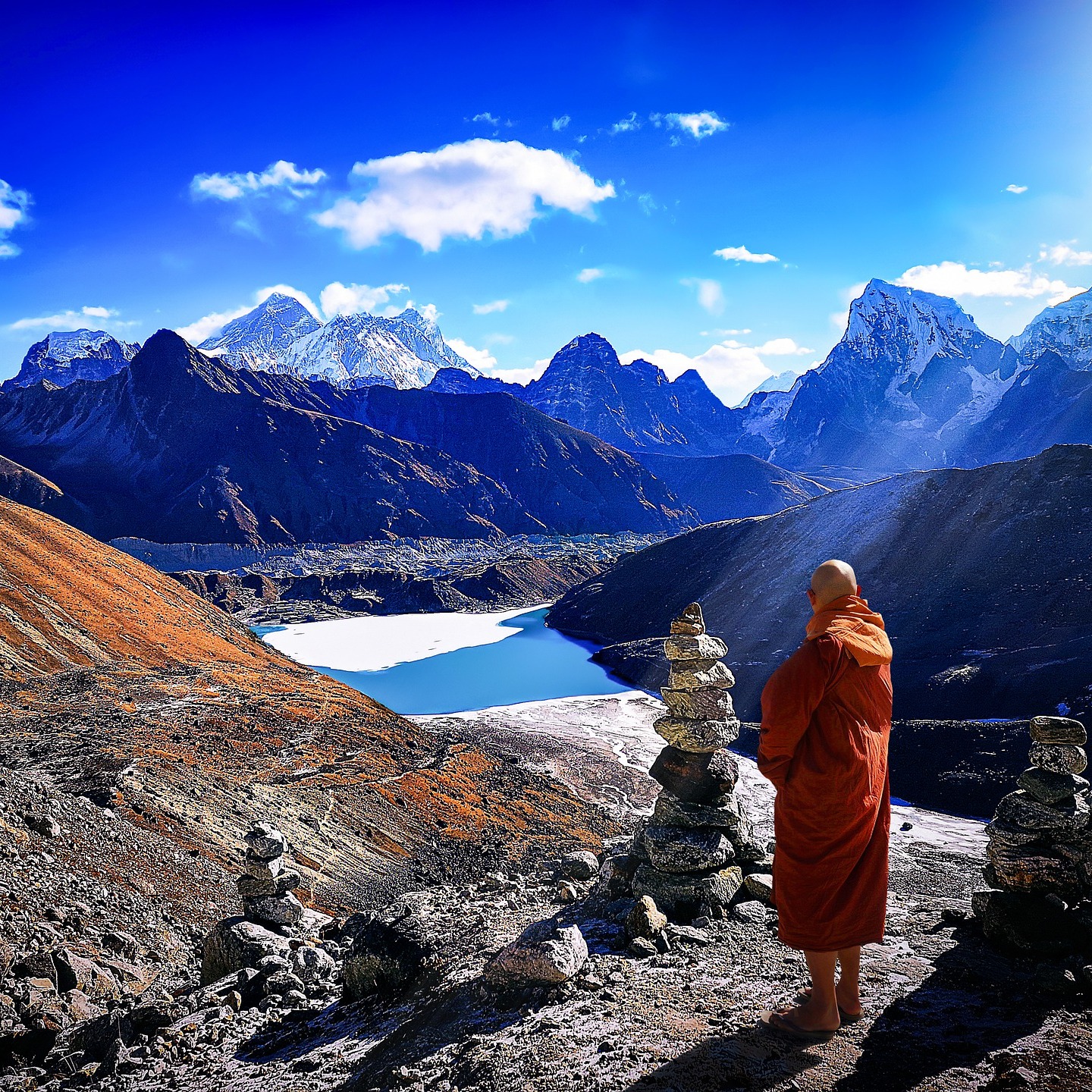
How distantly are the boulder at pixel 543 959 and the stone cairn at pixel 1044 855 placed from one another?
115 inches

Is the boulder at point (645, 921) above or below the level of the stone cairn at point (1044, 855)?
Answer: below

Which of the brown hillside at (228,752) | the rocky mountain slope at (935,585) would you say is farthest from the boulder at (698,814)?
the rocky mountain slope at (935,585)

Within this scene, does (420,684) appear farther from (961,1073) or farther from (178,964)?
(961,1073)

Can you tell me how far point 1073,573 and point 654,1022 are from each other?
42353 millimetres

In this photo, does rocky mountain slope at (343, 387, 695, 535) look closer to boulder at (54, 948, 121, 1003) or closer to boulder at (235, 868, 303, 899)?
boulder at (235, 868, 303, 899)

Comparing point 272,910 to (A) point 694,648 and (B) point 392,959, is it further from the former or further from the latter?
(A) point 694,648

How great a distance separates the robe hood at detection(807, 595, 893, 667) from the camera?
3439mm

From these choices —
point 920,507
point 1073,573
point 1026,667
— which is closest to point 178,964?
point 1026,667

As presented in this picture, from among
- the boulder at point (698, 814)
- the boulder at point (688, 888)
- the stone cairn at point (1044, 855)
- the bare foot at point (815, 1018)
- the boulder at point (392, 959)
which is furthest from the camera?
the boulder at point (698, 814)

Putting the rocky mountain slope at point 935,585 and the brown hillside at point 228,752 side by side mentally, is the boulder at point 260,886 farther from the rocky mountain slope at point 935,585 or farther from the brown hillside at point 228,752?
the rocky mountain slope at point 935,585

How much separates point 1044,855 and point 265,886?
24.4ft

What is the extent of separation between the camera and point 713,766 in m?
6.79

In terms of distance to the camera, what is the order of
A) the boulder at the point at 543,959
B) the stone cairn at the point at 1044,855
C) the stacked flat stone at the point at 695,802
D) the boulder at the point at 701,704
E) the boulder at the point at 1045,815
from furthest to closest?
1. the boulder at the point at 701,704
2. the stacked flat stone at the point at 695,802
3. the boulder at the point at 1045,815
4. the stone cairn at the point at 1044,855
5. the boulder at the point at 543,959

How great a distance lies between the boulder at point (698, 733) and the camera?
22.5 ft
